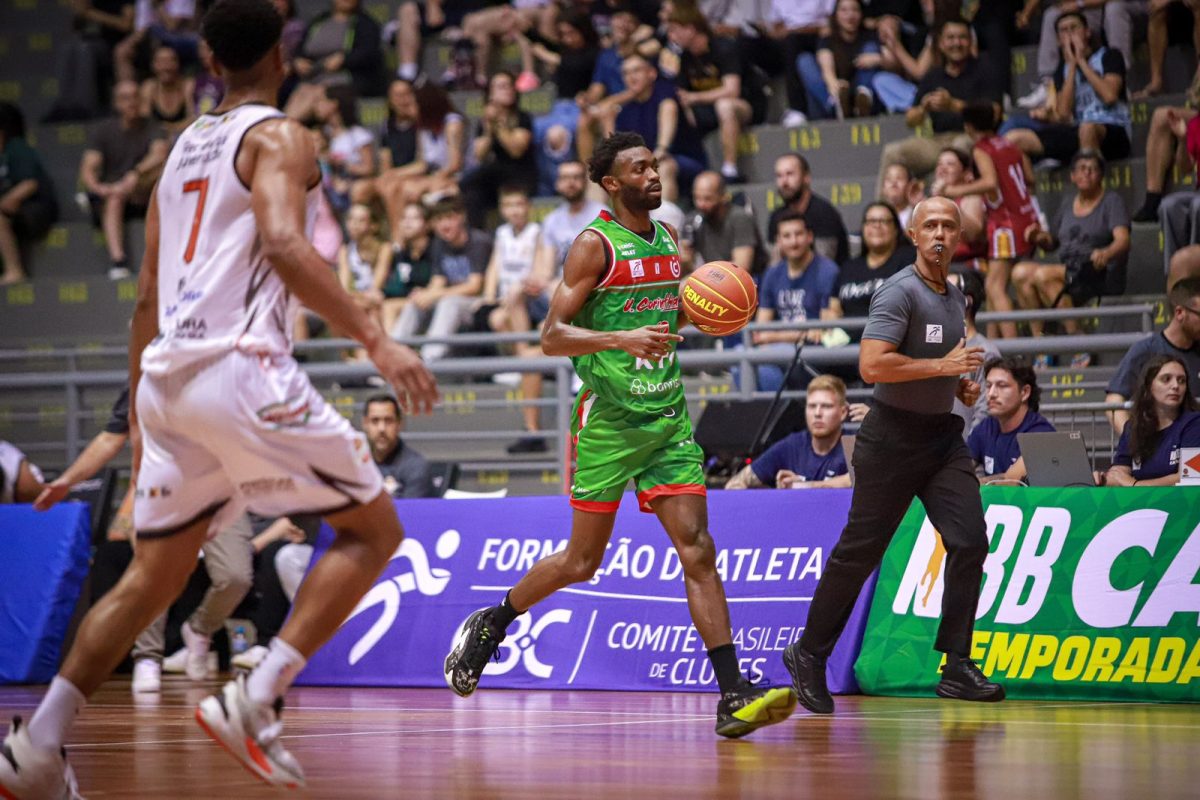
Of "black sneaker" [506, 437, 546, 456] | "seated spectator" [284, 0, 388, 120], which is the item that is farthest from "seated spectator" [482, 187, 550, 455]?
"seated spectator" [284, 0, 388, 120]

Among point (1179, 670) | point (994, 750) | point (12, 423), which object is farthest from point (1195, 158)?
point (12, 423)

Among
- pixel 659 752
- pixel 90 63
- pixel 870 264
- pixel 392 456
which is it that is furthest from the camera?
pixel 90 63

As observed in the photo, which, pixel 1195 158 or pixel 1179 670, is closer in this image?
pixel 1179 670

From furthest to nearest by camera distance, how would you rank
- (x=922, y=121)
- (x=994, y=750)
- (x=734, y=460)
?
(x=922, y=121), (x=734, y=460), (x=994, y=750)

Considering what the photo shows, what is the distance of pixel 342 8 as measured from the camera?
19500 millimetres

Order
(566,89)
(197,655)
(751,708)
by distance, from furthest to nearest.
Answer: (566,89), (197,655), (751,708)

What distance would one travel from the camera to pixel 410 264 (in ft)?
53.4

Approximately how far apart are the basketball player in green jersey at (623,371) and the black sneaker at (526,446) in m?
6.78

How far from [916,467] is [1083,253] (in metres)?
5.95

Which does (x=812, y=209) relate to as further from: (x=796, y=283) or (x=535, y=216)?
(x=535, y=216)

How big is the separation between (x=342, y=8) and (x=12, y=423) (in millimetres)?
6147

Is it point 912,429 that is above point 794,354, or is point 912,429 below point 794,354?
above

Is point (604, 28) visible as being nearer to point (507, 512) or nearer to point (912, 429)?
point (507, 512)

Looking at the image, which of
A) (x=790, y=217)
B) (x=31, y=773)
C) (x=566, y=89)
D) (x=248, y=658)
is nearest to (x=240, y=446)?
(x=31, y=773)
